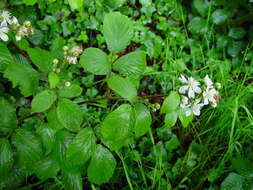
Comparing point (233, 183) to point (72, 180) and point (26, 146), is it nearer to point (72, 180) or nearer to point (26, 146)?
point (72, 180)

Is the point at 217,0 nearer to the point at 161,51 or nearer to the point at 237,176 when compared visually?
the point at 161,51

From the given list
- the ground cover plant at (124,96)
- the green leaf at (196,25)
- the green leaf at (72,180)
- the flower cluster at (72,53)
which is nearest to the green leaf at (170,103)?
the ground cover plant at (124,96)

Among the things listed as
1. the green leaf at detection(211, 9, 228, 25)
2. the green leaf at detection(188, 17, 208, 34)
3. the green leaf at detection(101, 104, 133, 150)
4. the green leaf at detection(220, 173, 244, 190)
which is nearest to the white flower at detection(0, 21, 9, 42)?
the green leaf at detection(101, 104, 133, 150)

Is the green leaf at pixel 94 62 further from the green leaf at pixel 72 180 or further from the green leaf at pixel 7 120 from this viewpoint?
the green leaf at pixel 72 180

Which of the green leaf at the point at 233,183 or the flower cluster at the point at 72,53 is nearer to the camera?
the flower cluster at the point at 72,53

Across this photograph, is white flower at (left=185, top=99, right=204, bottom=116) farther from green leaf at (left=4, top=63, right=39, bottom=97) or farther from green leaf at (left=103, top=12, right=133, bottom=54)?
green leaf at (left=4, top=63, right=39, bottom=97)

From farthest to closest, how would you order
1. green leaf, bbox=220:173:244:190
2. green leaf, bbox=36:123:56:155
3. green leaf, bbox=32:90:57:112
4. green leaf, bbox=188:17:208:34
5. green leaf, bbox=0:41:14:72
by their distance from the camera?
1. green leaf, bbox=188:17:208:34
2. green leaf, bbox=220:173:244:190
3. green leaf, bbox=36:123:56:155
4. green leaf, bbox=0:41:14:72
5. green leaf, bbox=32:90:57:112
